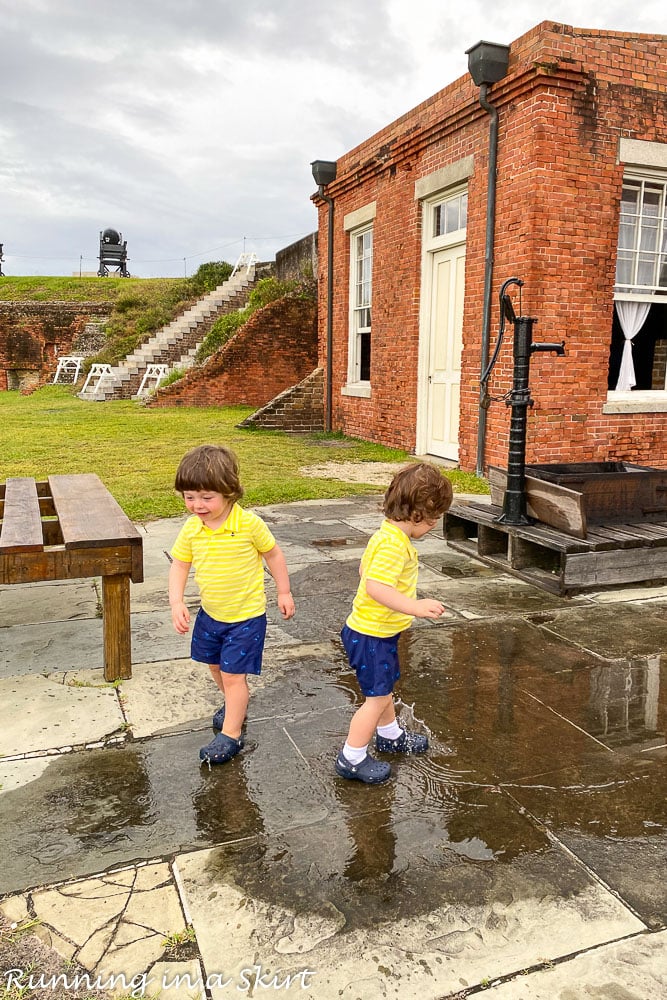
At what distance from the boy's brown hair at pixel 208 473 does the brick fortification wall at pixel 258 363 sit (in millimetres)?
15939

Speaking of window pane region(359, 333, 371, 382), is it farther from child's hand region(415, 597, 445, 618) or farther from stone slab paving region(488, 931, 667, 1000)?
stone slab paving region(488, 931, 667, 1000)

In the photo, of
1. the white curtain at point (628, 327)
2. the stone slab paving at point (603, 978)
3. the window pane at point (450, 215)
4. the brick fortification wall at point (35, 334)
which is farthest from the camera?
the brick fortification wall at point (35, 334)

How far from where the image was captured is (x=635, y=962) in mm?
Result: 1821

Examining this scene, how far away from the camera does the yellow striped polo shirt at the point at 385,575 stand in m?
2.58

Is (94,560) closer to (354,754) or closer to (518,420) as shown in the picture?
(354,754)

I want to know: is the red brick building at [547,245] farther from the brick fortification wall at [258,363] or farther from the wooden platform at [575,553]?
the brick fortification wall at [258,363]

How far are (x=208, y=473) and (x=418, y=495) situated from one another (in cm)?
73

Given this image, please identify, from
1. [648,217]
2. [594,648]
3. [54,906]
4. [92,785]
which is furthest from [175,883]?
[648,217]

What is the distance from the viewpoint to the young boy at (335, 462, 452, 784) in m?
2.57

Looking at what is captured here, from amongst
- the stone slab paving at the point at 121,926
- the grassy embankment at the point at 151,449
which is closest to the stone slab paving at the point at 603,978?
the stone slab paving at the point at 121,926

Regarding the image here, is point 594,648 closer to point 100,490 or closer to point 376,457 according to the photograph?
point 100,490

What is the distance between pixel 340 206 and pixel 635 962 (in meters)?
12.8

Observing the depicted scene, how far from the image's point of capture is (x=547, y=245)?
7945 mm

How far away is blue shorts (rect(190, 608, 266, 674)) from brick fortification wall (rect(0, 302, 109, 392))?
28490 mm
